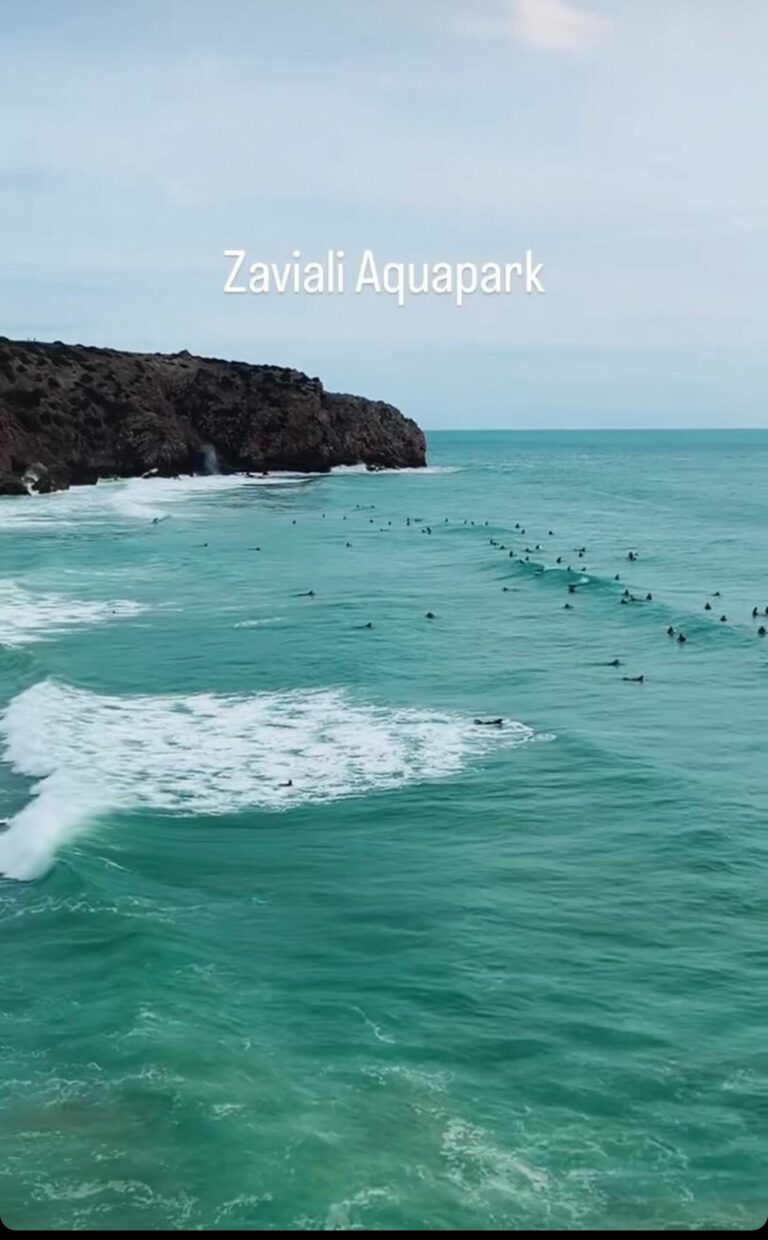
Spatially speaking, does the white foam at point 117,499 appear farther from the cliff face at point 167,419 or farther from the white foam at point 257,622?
the white foam at point 257,622

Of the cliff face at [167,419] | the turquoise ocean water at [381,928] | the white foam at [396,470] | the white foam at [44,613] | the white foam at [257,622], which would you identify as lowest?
the turquoise ocean water at [381,928]

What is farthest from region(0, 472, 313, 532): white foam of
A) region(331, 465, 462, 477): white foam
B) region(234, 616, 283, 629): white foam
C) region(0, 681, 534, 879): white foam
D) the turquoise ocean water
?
region(0, 681, 534, 879): white foam

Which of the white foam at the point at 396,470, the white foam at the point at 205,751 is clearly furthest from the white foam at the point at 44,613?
the white foam at the point at 396,470

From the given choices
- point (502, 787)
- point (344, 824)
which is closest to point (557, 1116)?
point (344, 824)

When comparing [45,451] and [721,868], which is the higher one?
[45,451]

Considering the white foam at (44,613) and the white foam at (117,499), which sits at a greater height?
the white foam at (117,499)

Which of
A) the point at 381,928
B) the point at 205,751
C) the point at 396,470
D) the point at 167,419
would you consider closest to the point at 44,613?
the point at 205,751

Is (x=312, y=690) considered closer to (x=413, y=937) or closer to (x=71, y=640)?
(x=71, y=640)
